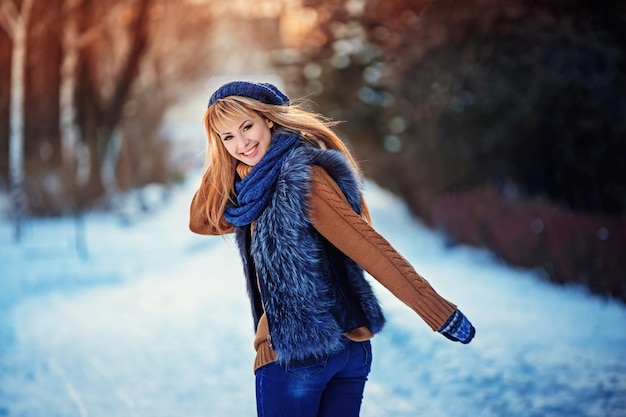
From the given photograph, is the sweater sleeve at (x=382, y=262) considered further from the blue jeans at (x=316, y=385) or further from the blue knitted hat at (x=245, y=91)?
the blue knitted hat at (x=245, y=91)

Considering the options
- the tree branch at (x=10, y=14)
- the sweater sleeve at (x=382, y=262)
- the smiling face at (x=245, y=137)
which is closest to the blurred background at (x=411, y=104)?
the tree branch at (x=10, y=14)

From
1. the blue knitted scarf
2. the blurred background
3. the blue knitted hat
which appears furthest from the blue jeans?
the blurred background

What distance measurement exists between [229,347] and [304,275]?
4.49 m

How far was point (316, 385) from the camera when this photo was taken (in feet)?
7.80

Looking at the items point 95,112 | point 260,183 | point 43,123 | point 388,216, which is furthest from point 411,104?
point 260,183

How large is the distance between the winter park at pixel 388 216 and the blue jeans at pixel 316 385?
0.89m

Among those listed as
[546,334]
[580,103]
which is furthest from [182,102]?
[546,334]

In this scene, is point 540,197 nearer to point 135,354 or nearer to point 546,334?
point 546,334

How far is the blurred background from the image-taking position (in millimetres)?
9031

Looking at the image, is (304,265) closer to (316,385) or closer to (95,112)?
(316,385)

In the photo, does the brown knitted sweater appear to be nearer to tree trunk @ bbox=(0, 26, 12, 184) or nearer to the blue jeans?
the blue jeans

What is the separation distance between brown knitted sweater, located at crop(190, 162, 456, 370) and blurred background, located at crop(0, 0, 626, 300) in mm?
1689

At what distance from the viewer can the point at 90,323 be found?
783cm

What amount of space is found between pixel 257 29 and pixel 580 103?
60.0ft
